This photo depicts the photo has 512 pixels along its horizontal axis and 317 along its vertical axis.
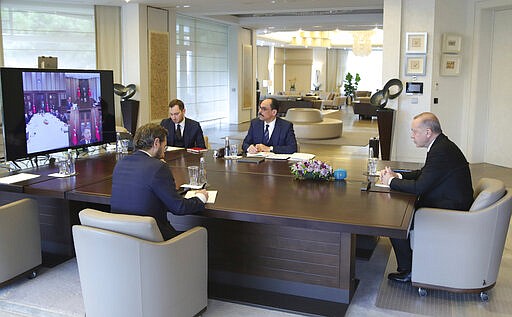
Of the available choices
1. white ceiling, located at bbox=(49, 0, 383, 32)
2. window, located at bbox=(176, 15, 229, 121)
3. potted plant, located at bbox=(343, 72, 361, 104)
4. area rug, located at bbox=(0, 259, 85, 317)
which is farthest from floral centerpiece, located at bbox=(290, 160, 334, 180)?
potted plant, located at bbox=(343, 72, 361, 104)

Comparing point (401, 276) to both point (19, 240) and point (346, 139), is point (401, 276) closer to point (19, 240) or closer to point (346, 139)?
point (19, 240)

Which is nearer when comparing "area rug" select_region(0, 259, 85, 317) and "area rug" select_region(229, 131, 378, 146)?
"area rug" select_region(0, 259, 85, 317)

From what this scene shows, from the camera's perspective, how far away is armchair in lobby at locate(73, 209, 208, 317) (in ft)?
8.93

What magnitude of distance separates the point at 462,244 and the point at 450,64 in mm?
5640

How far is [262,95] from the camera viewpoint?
2255 centimetres

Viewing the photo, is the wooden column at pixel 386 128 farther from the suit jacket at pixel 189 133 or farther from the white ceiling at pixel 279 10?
the suit jacket at pixel 189 133

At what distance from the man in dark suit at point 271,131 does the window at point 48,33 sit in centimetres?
581

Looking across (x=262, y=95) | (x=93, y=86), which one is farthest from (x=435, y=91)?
(x=262, y=95)

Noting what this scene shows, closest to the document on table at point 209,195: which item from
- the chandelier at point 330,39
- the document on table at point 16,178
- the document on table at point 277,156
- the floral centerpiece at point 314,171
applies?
the floral centerpiece at point 314,171

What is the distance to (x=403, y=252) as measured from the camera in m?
3.77

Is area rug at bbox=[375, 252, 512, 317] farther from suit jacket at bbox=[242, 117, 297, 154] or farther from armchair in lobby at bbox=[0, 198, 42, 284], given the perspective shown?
armchair in lobby at bbox=[0, 198, 42, 284]

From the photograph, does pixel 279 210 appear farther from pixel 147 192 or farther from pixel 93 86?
pixel 93 86

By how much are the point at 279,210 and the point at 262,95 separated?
19.7 m

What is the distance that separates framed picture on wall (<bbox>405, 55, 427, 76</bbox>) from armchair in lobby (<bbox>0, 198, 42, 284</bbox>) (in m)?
6.36
